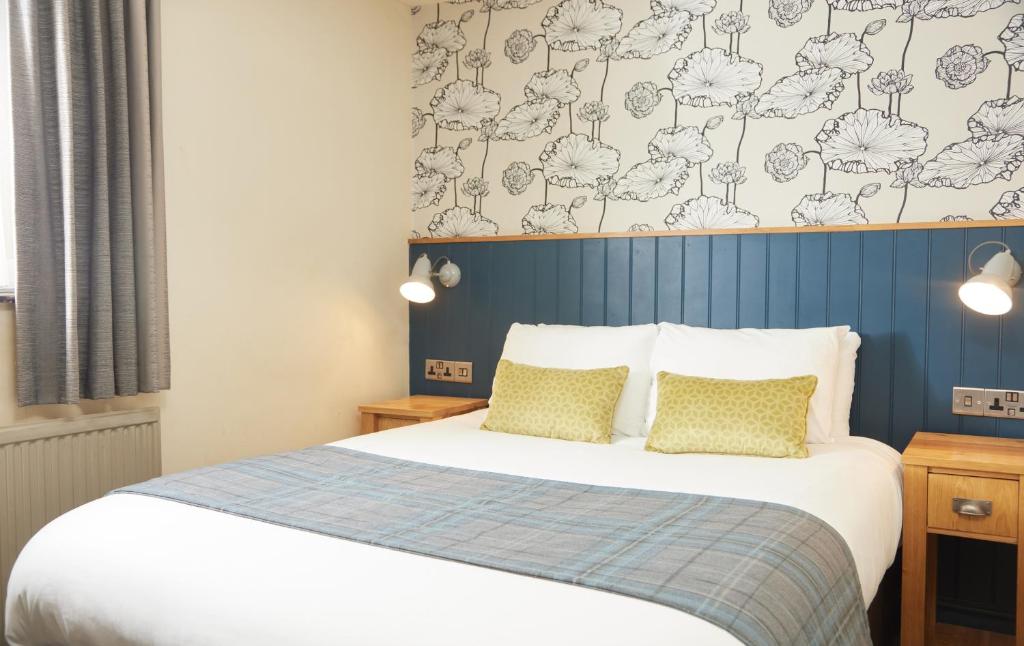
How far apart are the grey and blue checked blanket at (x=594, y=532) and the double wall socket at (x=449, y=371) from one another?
4.75ft

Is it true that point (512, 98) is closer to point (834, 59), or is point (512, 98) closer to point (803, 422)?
point (834, 59)

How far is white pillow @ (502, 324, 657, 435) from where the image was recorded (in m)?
2.87

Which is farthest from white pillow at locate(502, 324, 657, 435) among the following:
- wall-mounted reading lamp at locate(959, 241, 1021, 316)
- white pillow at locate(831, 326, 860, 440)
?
wall-mounted reading lamp at locate(959, 241, 1021, 316)

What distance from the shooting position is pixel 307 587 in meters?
1.38

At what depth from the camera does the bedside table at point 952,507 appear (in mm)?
2219

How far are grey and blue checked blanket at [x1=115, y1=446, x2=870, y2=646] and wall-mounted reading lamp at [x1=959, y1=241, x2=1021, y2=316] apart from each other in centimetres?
112

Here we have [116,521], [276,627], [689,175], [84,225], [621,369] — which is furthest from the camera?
[689,175]

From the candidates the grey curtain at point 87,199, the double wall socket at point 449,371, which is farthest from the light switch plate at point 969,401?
the grey curtain at point 87,199

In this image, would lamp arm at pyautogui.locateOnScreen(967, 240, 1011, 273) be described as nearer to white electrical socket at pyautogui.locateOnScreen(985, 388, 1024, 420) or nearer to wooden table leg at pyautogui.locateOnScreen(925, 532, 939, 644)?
white electrical socket at pyautogui.locateOnScreen(985, 388, 1024, 420)

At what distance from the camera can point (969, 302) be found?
2.52 m

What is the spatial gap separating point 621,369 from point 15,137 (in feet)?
6.40

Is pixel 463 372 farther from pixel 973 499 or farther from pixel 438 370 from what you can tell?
pixel 973 499

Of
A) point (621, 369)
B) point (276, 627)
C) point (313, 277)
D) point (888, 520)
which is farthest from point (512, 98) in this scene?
point (276, 627)

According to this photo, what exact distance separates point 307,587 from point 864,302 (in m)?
2.23
